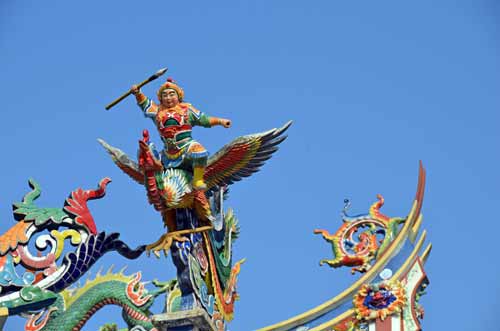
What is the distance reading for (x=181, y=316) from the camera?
49.2ft

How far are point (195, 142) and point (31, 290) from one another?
275 centimetres

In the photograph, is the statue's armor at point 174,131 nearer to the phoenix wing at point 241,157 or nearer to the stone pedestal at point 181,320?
the phoenix wing at point 241,157

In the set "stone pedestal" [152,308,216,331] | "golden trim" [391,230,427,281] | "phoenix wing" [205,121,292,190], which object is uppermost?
"phoenix wing" [205,121,292,190]

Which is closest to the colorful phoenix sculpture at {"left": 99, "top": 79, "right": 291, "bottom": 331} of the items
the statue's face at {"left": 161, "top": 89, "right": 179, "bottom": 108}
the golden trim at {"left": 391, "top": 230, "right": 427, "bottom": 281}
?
the statue's face at {"left": 161, "top": 89, "right": 179, "bottom": 108}

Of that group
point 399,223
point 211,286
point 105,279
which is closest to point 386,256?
point 399,223

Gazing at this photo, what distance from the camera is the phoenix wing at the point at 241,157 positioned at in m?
15.8

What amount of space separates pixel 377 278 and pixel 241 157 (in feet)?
6.73

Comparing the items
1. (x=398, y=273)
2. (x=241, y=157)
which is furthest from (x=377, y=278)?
(x=241, y=157)

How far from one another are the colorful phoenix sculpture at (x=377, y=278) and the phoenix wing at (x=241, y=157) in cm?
153

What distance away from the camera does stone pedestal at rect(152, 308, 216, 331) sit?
49.2 feet

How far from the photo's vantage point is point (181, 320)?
591 inches

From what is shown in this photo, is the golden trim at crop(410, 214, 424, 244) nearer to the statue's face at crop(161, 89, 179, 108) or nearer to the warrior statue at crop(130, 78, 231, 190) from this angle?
the warrior statue at crop(130, 78, 231, 190)

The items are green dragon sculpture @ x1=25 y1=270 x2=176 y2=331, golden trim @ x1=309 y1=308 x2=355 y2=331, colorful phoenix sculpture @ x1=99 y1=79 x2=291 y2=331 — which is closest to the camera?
colorful phoenix sculpture @ x1=99 y1=79 x2=291 y2=331

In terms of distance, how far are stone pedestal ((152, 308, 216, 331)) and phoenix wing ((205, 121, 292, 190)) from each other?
1.67 meters
